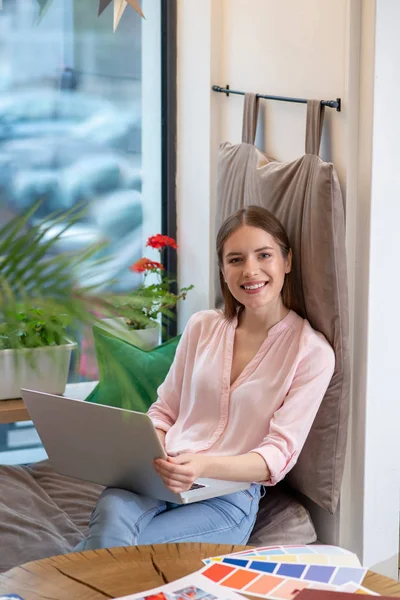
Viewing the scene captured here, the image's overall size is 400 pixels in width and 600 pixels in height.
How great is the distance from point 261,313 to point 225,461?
428mm

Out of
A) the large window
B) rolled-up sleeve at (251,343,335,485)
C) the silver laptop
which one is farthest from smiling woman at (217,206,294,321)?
the large window

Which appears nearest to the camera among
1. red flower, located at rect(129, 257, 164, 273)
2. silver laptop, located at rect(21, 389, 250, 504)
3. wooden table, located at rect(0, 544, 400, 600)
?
wooden table, located at rect(0, 544, 400, 600)

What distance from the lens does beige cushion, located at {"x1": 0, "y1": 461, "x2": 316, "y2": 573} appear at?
6.40 ft

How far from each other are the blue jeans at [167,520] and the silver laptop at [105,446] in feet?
0.13

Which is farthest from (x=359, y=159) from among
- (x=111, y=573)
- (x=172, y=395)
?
(x=111, y=573)

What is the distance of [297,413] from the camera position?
184 cm

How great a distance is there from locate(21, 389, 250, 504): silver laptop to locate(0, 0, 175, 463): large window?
1.27 metres

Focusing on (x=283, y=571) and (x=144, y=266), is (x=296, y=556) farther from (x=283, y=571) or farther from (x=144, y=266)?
(x=144, y=266)

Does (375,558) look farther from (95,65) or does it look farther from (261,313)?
(95,65)

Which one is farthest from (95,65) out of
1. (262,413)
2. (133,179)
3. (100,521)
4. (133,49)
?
(100,521)

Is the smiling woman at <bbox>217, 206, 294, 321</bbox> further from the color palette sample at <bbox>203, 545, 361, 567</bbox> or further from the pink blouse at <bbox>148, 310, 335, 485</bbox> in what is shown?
the color palette sample at <bbox>203, 545, 361, 567</bbox>

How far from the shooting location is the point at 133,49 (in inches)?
123

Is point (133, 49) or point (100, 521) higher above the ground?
point (133, 49)

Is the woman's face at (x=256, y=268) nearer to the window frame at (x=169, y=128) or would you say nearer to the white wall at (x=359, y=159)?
the white wall at (x=359, y=159)
